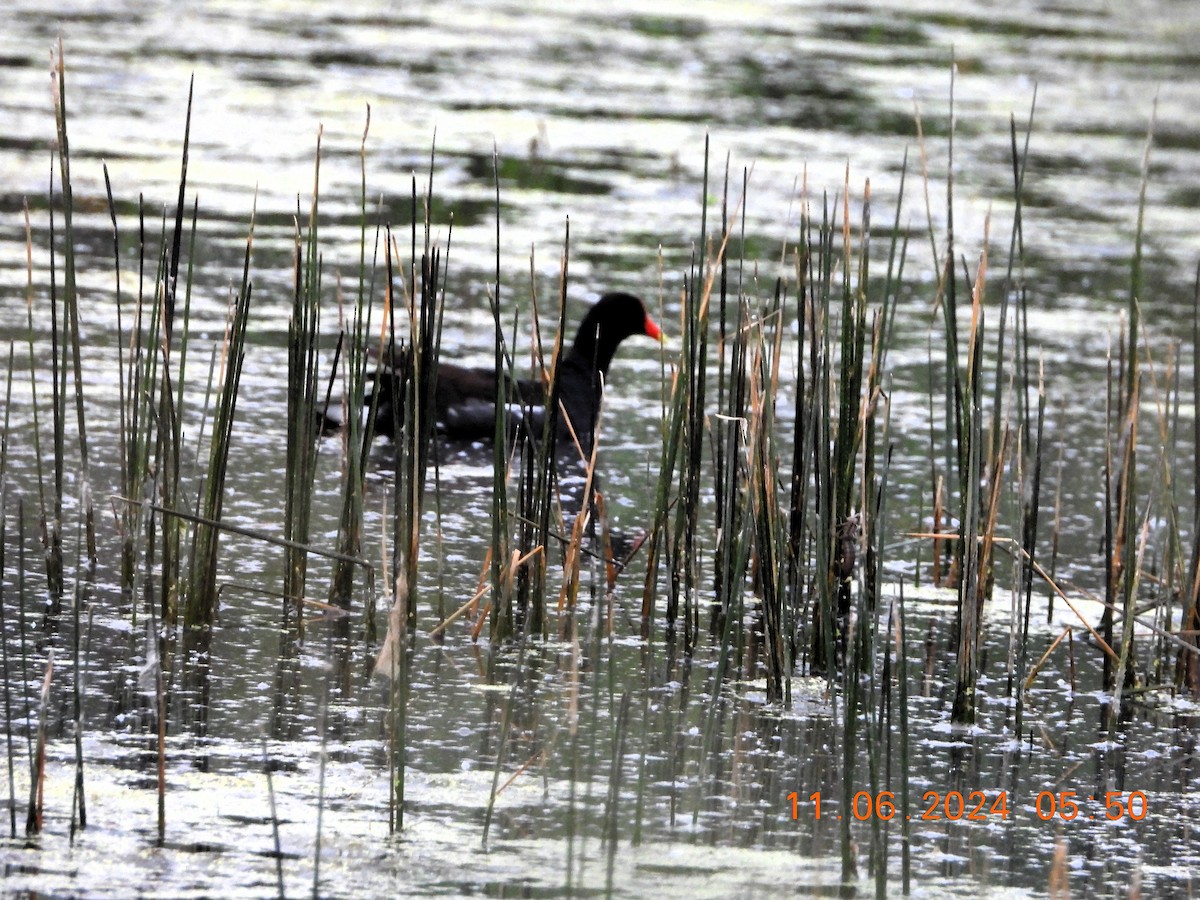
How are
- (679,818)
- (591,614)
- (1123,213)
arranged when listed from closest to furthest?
1. (679,818)
2. (591,614)
3. (1123,213)

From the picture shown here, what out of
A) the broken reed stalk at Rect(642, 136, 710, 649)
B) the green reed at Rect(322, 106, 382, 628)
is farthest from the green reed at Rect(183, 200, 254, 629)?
the broken reed stalk at Rect(642, 136, 710, 649)

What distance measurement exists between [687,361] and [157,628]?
1.29 meters

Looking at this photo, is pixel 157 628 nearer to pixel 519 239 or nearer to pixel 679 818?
pixel 679 818

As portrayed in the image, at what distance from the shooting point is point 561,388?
6.89m

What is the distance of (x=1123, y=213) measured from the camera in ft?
34.8

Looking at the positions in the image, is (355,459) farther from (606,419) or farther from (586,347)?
(586,347)

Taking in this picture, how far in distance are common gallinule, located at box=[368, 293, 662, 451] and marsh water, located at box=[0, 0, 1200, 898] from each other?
190 mm

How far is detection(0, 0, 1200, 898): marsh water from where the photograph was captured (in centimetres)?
331

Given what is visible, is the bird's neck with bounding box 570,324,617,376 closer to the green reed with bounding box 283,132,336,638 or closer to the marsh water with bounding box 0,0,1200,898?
the marsh water with bounding box 0,0,1200,898

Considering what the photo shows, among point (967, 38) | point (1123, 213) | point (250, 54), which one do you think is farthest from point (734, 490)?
point (967, 38)
